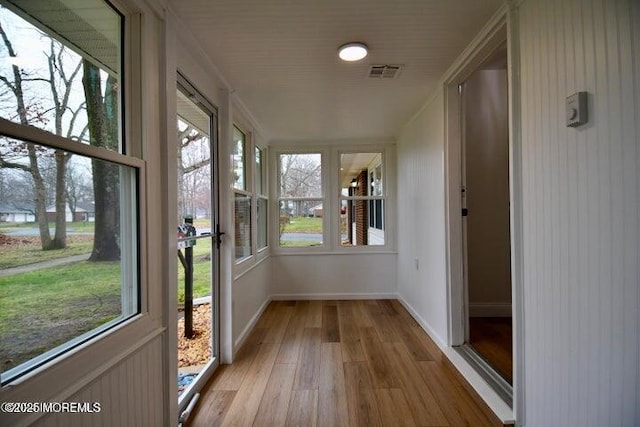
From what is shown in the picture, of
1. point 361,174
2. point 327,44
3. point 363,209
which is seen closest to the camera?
point 327,44

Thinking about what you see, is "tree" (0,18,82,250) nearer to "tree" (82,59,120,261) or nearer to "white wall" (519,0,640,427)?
"tree" (82,59,120,261)

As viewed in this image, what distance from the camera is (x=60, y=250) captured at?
103cm

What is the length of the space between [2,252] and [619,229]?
6.12 feet

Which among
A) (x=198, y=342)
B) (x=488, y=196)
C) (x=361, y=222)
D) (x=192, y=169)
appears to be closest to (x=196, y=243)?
(x=192, y=169)

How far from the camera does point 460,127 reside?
243cm

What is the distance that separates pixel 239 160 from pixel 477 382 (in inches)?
106

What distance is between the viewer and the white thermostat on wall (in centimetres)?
109

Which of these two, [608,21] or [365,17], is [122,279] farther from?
[608,21]

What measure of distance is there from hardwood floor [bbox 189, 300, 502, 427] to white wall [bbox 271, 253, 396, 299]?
98 cm

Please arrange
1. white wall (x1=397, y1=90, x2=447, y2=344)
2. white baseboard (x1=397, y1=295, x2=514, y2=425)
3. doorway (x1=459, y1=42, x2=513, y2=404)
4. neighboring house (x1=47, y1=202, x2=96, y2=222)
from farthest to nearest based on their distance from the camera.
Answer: doorway (x1=459, y1=42, x2=513, y2=404) → white wall (x1=397, y1=90, x2=447, y2=344) → white baseboard (x1=397, y1=295, x2=514, y2=425) → neighboring house (x1=47, y1=202, x2=96, y2=222)

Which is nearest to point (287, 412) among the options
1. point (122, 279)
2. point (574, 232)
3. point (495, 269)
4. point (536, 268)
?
point (122, 279)

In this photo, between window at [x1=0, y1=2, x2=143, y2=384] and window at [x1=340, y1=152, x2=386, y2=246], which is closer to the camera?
window at [x1=0, y1=2, x2=143, y2=384]

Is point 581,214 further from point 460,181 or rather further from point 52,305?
point 52,305

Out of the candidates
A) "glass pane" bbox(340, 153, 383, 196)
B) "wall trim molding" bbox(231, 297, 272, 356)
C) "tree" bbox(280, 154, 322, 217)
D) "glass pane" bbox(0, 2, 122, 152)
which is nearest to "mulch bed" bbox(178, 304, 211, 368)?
"wall trim molding" bbox(231, 297, 272, 356)
